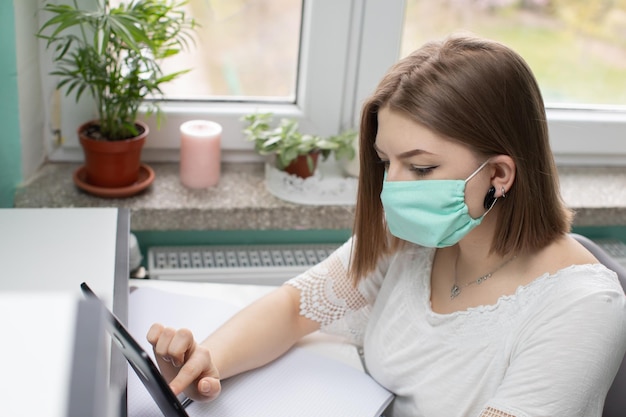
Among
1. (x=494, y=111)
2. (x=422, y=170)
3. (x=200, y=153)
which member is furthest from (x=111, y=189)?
(x=494, y=111)

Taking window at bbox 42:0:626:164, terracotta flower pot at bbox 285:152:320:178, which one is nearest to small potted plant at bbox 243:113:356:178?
terracotta flower pot at bbox 285:152:320:178

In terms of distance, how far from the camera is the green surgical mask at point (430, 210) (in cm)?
119

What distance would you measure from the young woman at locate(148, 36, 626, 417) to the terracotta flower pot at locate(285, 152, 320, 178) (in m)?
0.52

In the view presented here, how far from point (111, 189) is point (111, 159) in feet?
0.26

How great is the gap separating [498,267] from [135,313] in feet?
2.07

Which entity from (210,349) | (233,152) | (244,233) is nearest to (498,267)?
(210,349)

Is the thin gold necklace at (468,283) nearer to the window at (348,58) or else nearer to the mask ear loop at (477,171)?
the mask ear loop at (477,171)

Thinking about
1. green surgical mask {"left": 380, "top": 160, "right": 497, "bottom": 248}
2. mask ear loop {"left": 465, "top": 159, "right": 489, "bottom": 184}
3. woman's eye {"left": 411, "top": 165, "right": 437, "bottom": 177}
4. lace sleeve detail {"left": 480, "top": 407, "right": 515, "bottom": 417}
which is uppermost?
mask ear loop {"left": 465, "top": 159, "right": 489, "bottom": 184}

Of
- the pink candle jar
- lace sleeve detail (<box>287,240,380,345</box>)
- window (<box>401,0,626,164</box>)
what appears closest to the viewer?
lace sleeve detail (<box>287,240,380,345</box>)

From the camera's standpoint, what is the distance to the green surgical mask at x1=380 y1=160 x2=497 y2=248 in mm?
1186

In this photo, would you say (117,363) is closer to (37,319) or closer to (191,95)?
(37,319)

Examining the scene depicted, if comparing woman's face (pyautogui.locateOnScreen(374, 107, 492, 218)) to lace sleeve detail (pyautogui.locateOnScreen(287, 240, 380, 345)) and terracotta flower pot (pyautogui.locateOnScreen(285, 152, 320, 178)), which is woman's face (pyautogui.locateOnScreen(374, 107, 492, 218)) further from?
terracotta flower pot (pyautogui.locateOnScreen(285, 152, 320, 178))

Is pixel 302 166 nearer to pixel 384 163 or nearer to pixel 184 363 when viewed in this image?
pixel 384 163

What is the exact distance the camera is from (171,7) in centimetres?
173
